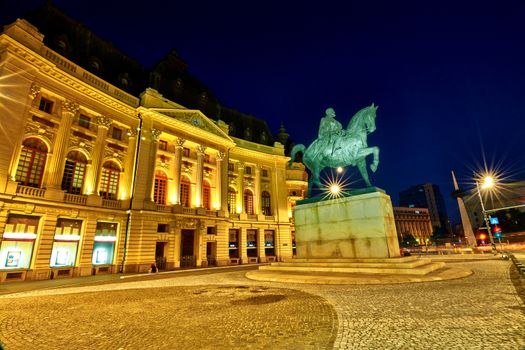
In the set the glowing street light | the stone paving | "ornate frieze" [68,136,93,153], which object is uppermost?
"ornate frieze" [68,136,93,153]

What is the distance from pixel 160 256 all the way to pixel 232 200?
41.4 feet

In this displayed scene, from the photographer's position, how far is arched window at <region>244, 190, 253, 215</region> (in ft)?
122

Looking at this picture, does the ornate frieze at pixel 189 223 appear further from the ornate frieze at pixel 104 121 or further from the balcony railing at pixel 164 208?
the ornate frieze at pixel 104 121

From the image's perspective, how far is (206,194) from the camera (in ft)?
105

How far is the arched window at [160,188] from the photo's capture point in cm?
2714

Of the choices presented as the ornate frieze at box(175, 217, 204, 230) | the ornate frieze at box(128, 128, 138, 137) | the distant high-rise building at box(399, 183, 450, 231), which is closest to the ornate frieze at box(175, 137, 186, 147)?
the ornate frieze at box(128, 128, 138, 137)

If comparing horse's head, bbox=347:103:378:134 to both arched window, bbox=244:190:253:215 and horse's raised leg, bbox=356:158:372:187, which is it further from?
arched window, bbox=244:190:253:215

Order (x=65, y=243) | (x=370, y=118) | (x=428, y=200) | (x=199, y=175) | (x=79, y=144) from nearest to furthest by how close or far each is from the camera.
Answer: (x=370, y=118)
(x=65, y=243)
(x=79, y=144)
(x=199, y=175)
(x=428, y=200)

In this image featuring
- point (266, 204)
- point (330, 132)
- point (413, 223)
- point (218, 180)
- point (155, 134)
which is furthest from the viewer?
point (413, 223)

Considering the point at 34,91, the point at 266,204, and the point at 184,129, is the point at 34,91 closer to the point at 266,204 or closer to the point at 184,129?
the point at 184,129

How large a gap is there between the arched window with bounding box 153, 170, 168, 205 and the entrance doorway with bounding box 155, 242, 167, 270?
448cm

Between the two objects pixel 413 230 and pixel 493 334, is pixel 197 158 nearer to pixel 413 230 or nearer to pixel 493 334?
pixel 493 334

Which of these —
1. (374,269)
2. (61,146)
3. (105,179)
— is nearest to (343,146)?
(374,269)

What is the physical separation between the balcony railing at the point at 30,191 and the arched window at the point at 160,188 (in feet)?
31.6
